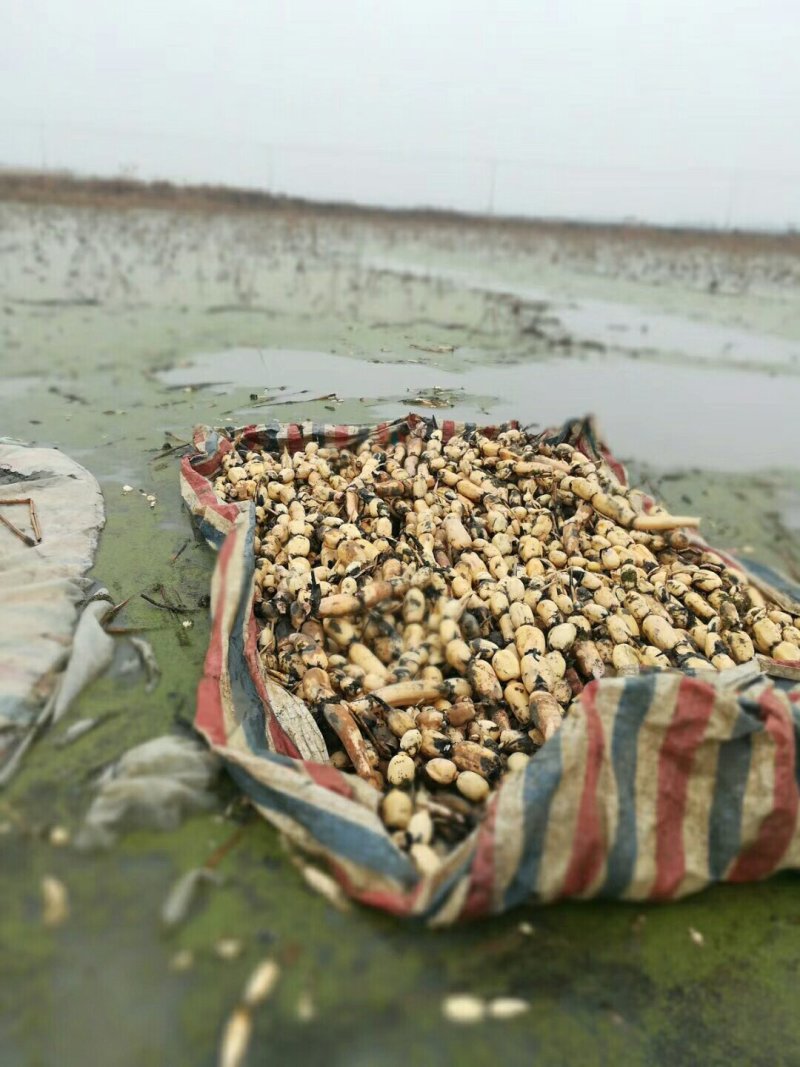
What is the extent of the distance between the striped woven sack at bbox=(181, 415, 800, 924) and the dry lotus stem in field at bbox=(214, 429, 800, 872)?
0.18m

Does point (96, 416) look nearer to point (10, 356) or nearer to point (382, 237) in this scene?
point (10, 356)

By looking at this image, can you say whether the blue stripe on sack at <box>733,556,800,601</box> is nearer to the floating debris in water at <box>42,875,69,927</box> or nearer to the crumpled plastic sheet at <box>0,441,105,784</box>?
the crumpled plastic sheet at <box>0,441,105,784</box>

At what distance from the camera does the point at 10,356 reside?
6.71m

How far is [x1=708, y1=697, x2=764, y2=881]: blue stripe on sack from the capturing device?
1901 mm

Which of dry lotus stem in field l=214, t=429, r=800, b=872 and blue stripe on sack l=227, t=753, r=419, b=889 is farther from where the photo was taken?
dry lotus stem in field l=214, t=429, r=800, b=872

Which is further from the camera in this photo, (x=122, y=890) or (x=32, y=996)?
(x=122, y=890)

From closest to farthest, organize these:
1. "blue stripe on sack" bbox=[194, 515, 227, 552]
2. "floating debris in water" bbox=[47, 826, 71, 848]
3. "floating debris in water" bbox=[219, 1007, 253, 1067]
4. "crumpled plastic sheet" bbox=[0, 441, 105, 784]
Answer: "floating debris in water" bbox=[219, 1007, 253, 1067]
"floating debris in water" bbox=[47, 826, 71, 848]
"crumpled plastic sheet" bbox=[0, 441, 105, 784]
"blue stripe on sack" bbox=[194, 515, 227, 552]

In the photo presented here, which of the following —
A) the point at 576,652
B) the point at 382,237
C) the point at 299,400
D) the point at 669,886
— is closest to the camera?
the point at 669,886

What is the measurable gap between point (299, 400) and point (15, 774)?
4.24 meters

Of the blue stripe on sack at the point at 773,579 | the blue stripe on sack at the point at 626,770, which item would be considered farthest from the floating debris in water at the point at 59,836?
the blue stripe on sack at the point at 773,579

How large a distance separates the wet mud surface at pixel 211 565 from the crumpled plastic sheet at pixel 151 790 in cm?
4

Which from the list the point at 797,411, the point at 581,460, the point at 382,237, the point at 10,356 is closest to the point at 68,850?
the point at 581,460

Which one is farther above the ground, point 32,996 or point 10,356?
point 10,356

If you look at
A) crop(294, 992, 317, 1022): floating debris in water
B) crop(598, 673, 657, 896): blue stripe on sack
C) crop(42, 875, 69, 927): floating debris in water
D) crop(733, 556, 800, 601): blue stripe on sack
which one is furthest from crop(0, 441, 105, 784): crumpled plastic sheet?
crop(733, 556, 800, 601): blue stripe on sack
